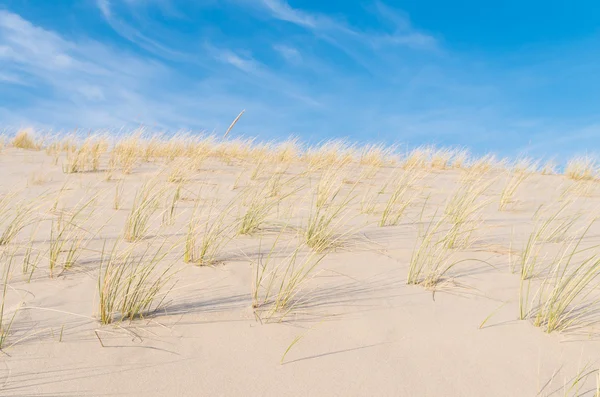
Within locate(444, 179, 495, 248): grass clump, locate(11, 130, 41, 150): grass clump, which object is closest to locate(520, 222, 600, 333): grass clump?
locate(444, 179, 495, 248): grass clump

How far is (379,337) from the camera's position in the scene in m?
1.80

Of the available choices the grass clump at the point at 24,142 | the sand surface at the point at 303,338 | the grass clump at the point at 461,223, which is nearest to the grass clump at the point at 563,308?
the sand surface at the point at 303,338

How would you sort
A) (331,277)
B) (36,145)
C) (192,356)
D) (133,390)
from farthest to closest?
(36,145) < (331,277) < (192,356) < (133,390)

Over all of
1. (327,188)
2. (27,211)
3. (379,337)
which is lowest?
(379,337)

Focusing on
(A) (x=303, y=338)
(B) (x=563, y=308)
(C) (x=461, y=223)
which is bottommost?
(A) (x=303, y=338)

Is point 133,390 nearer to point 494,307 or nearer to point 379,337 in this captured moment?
point 379,337

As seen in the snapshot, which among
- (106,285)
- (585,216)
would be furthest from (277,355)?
(585,216)

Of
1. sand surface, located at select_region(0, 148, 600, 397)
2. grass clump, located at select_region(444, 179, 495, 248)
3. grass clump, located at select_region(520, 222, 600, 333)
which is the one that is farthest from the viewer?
grass clump, located at select_region(444, 179, 495, 248)

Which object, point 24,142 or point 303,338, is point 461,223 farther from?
point 24,142

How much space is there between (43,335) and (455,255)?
2338 millimetres

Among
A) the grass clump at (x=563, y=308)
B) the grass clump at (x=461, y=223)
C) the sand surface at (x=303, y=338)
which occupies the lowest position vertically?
the sand surface at (x=303, y=338)

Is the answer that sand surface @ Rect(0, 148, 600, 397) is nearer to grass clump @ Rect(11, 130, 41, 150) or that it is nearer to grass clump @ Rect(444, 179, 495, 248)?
grass clump @ Rect(444, 179, 495, 248)

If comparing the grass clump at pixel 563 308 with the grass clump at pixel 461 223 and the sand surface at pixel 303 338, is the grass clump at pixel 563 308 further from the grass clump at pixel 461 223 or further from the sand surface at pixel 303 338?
the grass clump at pixel 461 223

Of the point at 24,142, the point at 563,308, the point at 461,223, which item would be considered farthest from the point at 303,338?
the point at 24,142
